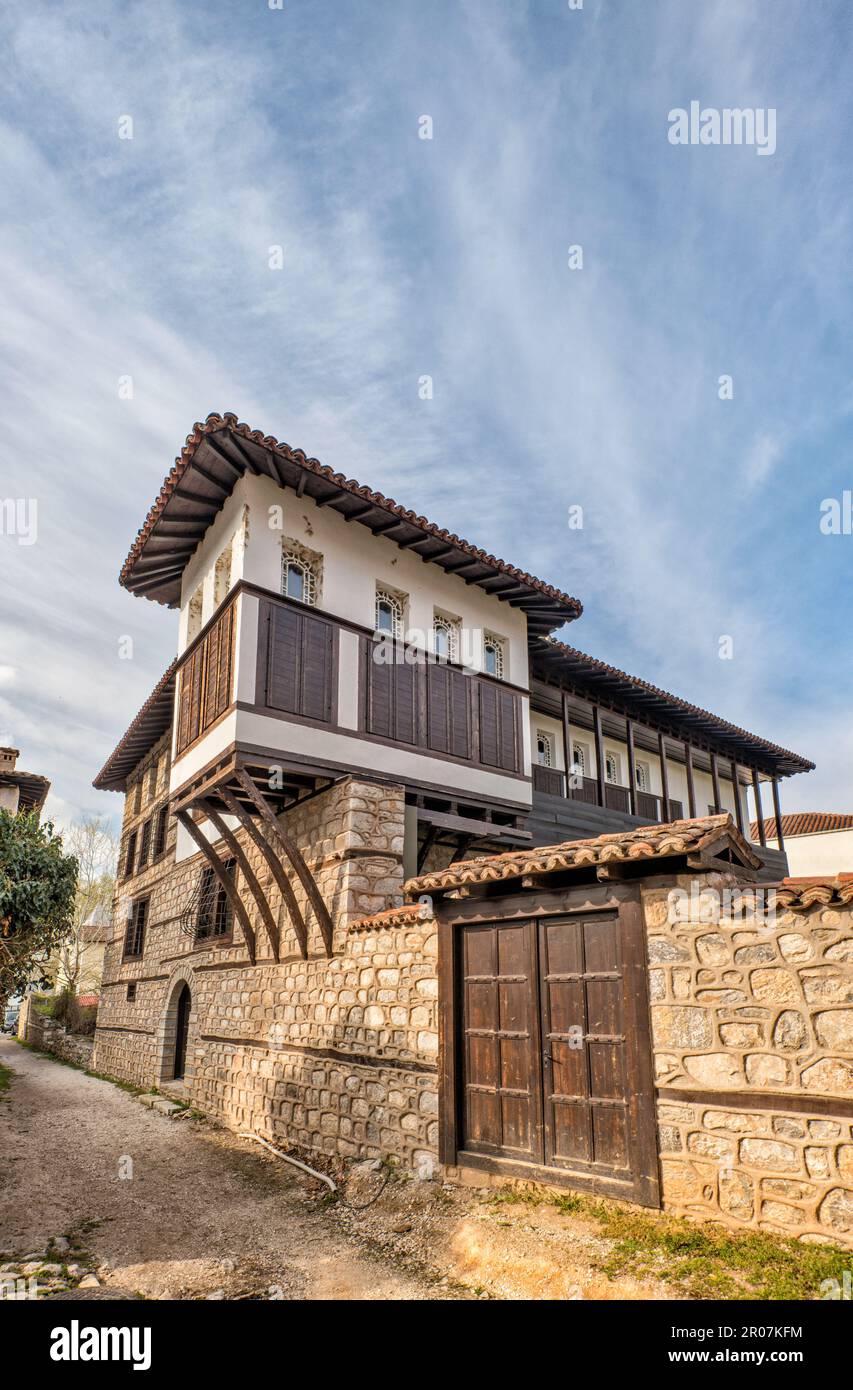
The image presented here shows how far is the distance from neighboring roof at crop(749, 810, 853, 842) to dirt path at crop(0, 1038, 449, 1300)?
1810 cm

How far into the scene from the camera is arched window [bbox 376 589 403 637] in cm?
1072

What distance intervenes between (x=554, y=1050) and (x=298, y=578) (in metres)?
6.20

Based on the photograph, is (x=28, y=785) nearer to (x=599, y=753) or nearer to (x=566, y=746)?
(x=566, y=746)

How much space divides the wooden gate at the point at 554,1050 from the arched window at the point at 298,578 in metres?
4.63

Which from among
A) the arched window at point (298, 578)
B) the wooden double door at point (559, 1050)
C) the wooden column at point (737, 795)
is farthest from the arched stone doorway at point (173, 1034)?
the wooden column at point (737, 795)

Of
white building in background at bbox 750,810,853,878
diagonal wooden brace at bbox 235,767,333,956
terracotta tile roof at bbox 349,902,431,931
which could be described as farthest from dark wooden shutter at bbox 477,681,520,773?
white building in background at bbox 750,810,853,878

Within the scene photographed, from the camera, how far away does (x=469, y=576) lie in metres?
11.5

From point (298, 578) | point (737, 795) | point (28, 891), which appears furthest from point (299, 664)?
point (737, 795)

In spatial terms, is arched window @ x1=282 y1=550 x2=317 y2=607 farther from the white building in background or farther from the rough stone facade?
the white building in background

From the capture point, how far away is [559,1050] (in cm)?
617

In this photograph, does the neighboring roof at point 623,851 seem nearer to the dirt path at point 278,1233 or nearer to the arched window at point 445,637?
the dirt path at point 278,1233
